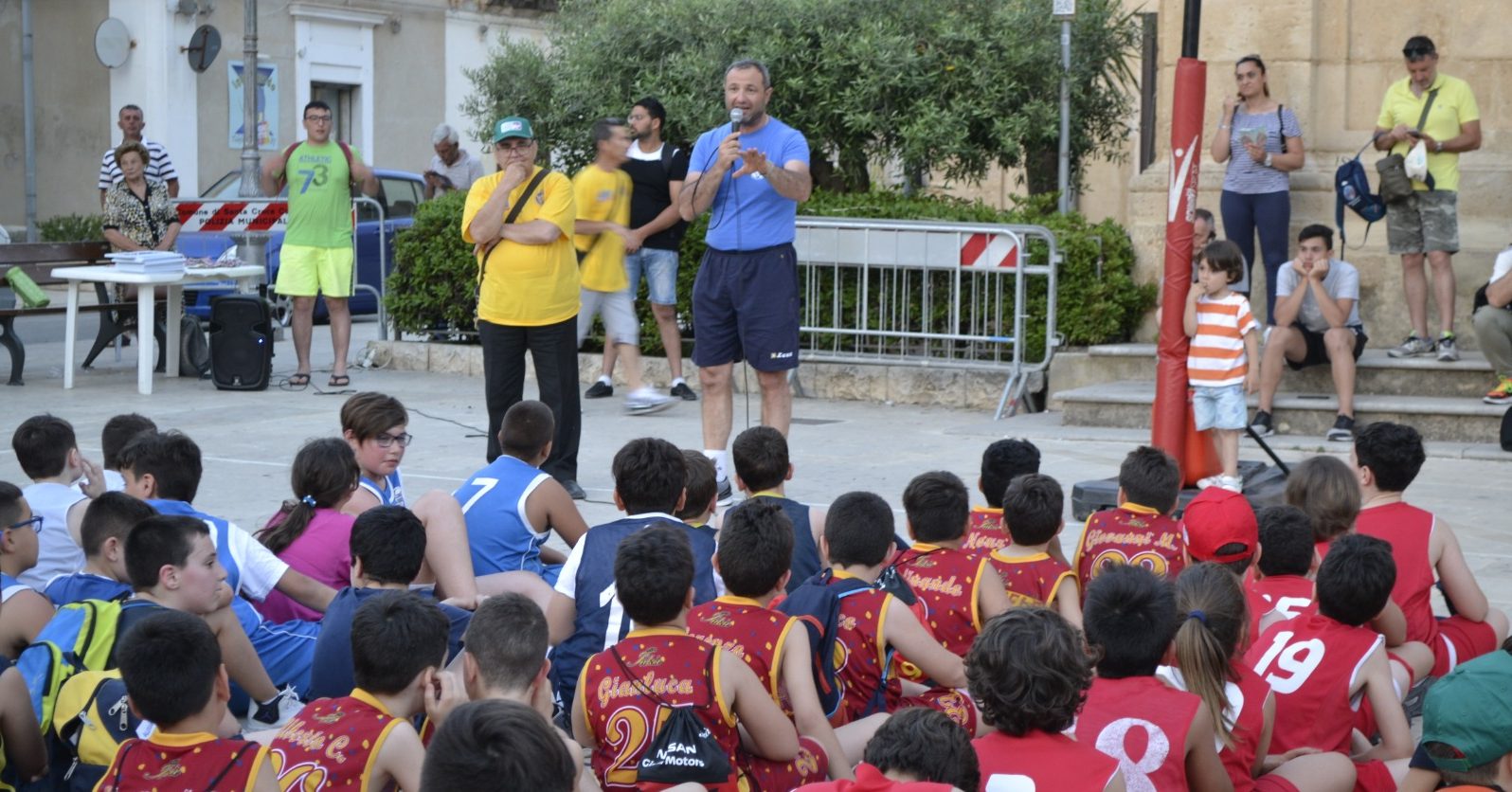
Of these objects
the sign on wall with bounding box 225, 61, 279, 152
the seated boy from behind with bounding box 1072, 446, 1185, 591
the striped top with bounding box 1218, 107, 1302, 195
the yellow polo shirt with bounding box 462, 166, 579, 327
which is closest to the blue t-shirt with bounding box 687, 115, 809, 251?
the yellow polo shirt with bounding box 462, 166, 579, 327

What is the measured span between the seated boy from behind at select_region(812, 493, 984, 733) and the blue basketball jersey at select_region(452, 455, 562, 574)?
4.51 feet

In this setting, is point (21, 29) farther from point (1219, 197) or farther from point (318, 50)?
point (1219, 197)

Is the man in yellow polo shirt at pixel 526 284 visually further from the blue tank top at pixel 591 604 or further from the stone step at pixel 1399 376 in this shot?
the stone step at pixel 1399 376

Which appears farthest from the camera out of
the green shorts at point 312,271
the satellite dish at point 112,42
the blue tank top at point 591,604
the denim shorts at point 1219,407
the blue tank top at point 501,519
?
the satellite dish at point 112,42

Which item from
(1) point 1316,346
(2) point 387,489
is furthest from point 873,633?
(1) point 1316,346

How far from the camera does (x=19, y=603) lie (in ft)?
14.4

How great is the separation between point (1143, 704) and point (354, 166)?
9474mm

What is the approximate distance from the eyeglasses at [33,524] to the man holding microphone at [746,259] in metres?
3.59

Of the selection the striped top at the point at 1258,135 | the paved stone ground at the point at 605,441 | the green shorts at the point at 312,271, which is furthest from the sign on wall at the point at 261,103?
the striped top at the point at 1258,135

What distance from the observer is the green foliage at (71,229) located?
78.2ft

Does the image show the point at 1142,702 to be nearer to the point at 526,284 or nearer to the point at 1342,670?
the point at 1342,670

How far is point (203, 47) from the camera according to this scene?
24.4 meters

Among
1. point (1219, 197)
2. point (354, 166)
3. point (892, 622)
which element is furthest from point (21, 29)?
point (892, 622)

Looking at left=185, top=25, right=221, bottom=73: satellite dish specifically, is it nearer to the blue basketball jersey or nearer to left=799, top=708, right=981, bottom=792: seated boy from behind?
the blue basketball jersey
